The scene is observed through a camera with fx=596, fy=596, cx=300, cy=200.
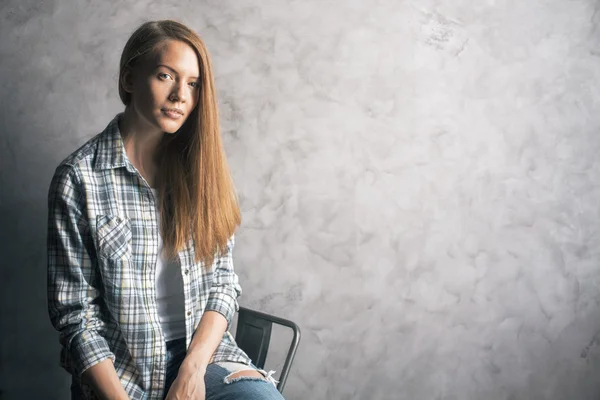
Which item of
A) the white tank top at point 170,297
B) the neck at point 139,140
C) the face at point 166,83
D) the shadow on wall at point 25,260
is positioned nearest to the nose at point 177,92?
the face at point 166,83

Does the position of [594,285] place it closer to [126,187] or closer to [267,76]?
[267,76]

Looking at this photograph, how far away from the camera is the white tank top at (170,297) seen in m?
1.37

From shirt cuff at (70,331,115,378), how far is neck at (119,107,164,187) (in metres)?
0.37

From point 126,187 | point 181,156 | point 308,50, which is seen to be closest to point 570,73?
point 308,50

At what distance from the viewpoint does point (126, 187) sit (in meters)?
1.33

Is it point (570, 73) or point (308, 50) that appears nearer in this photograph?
point (308, 50)

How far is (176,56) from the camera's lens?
4.31 ft

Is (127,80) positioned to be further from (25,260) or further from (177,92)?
(25,260)

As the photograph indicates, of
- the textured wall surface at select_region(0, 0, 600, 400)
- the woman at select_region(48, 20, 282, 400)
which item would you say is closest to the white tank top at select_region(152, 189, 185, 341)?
the woman at select_region(48, 20, 282, 400)

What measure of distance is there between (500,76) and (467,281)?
71 centimetres

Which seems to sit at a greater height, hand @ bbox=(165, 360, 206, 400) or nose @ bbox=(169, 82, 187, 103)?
nose @ bbox=(169, 82, 187, 103)

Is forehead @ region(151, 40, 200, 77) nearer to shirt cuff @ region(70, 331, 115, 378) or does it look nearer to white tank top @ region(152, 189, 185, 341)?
white tank top @ region(152, 189, 185, 341)

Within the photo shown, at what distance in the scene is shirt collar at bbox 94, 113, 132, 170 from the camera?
1293 mm

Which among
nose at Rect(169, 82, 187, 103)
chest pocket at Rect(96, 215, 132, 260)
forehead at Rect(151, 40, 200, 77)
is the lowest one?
chest pocket at Rect(96, 215, 132, 260)
